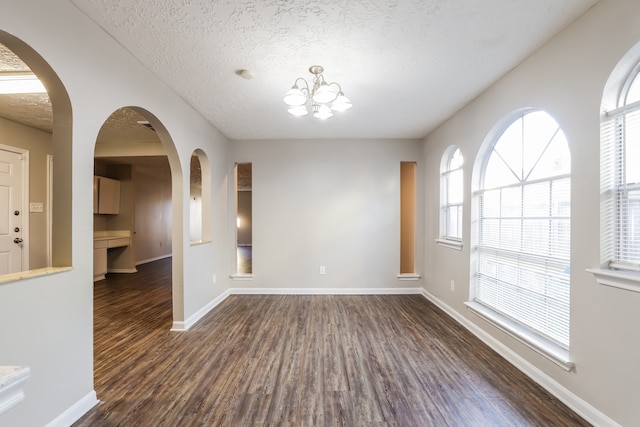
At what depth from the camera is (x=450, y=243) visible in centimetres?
350

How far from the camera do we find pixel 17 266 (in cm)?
380

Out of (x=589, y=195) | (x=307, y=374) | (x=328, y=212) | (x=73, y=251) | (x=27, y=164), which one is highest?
(x=27, y=164)

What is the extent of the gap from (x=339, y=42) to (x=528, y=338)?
2.78 metres

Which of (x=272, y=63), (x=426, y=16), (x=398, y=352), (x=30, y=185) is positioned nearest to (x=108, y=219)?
(x=30, y=185)

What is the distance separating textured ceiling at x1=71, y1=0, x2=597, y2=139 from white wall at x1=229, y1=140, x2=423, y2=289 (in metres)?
1.48

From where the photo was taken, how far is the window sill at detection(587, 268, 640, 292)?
4.66 ft

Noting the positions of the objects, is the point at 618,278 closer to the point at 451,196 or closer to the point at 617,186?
the point at 617,186

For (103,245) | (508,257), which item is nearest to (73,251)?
(508,257)

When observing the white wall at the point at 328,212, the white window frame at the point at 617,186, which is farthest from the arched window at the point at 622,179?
the white wall at the point at 328,212

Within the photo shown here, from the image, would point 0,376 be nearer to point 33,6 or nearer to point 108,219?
point 33,6

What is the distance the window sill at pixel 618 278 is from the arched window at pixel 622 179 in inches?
1.9

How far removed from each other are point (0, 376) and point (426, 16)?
2.47 m

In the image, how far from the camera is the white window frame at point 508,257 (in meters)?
1.94

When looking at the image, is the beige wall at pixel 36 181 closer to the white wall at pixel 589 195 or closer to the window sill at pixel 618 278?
the white wall at pixel 589 195
